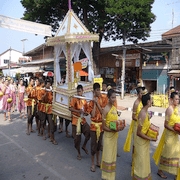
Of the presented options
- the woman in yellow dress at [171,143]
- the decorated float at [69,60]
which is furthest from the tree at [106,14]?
the woman in yellow dress at [171,143]

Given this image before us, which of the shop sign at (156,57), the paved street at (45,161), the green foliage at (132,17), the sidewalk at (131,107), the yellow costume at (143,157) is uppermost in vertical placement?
the green foliage at (132,17)

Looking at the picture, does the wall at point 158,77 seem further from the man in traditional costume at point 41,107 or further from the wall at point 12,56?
the wall at point 12,56

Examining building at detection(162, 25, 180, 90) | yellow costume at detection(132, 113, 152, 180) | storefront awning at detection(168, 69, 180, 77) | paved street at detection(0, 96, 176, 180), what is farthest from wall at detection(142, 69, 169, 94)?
yellow costume at detection(132, 113, 152, 180)

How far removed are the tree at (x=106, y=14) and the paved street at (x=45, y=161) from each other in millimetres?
9964

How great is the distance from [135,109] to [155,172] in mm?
1357

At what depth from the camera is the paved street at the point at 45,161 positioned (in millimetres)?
4227

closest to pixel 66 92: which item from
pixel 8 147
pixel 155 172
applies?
pixel 8 147

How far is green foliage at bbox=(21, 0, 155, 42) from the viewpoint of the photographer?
14008 millimetres

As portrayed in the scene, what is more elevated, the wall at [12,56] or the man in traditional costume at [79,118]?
the wall at [12,56]

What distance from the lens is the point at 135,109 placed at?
4.66 meters


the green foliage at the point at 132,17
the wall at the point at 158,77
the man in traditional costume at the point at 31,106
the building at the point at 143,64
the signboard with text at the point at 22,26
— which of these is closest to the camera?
the signboard with text at the point at 22,26

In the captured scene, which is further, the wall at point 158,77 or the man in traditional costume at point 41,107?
the wall at point 158,77

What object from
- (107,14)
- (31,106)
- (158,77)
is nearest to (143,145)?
(31,106)

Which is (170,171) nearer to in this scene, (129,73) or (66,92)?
(66,92)
